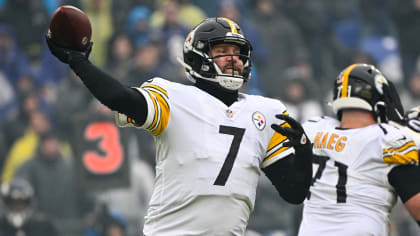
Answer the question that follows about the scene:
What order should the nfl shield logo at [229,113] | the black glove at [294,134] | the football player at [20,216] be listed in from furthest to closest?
1. the football player at [20,216]
2. the nfl shield logo at [229,113]
3. the black glove at [294,134]

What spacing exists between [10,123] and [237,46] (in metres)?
6.37

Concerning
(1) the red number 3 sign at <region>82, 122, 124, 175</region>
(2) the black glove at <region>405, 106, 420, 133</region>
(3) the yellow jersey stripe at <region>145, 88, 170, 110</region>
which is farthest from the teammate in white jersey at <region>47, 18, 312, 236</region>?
(1) the red number 3 sign at <region>82, 122, 124, 175</region>

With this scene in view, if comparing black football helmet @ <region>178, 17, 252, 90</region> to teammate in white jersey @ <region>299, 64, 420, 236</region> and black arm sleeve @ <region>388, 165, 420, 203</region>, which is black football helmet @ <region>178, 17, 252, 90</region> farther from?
black arm sleeve @ <region>388, 165, 420, 203</region>

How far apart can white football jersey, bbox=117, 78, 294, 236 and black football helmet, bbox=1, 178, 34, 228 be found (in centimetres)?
538

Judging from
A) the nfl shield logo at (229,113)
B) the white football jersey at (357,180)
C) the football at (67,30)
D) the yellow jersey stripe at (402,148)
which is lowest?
the white football jersey at (357,180)

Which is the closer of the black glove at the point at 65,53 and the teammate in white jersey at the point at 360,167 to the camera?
the black glove at the point at 65,53

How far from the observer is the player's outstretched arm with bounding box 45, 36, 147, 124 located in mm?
3822

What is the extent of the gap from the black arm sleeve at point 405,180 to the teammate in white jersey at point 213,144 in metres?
0.88

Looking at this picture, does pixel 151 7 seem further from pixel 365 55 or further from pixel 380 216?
pixel 380 216

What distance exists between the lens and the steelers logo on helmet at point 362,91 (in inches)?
213

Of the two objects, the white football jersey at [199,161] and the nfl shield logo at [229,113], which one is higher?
the nfl shield logo at [229,113]

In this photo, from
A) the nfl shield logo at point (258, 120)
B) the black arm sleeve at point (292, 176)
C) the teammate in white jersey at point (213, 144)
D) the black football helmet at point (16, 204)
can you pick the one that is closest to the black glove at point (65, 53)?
the teammate in white jersey at point (213, 144)

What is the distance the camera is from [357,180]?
5141 mm

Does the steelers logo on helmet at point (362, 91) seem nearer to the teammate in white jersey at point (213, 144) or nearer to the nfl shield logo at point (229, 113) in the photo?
the teammate in white jersey at point (213, 144)
